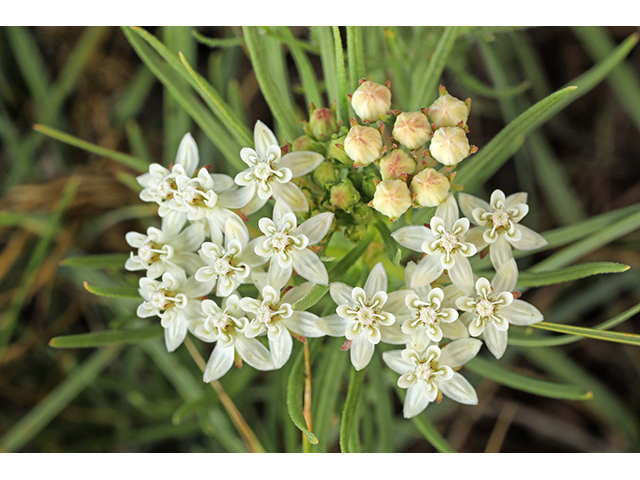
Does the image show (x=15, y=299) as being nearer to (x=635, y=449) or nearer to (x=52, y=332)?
(x=52, y=332)

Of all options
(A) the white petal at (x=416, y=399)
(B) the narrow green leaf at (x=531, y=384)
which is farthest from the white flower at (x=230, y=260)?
(B) the narrow green leaf at (x=531, y=384)

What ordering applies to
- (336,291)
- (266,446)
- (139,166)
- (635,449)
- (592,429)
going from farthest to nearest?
1. (592,429)
2. (635,449)
3. (266,446)
4. (139,166)
5. (336,291)

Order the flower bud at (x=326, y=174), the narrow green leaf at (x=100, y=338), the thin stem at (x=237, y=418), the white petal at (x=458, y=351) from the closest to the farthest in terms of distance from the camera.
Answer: the white petal at (x=458, y=351)
the flower bud at (x=326, y=174)
the narrow green leaf at (x=100, y=338)
the thin stem at (x=237, y=418)

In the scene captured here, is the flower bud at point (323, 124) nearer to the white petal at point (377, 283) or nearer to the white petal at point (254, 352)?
the white petal at point (377, 283)

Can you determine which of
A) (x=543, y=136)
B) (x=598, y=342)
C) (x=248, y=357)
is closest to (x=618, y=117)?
(x=543, y=136)

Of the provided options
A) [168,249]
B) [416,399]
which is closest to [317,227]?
[168,249]

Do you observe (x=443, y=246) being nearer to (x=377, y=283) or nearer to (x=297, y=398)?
(x=377, y=283)

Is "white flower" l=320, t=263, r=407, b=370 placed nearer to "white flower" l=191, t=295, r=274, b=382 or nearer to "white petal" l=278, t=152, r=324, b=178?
"white flower" l=191, t=295, r=274, b=382
